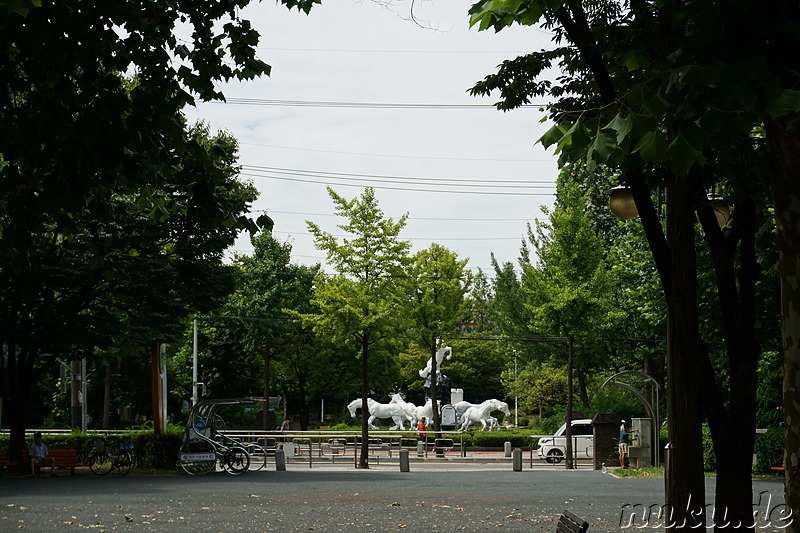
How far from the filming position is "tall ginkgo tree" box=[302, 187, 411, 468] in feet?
109

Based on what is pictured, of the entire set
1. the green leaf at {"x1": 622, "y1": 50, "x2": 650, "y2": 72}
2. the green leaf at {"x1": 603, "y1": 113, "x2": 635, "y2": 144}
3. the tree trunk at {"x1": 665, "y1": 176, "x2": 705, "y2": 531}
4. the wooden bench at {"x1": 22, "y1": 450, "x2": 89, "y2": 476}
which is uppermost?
the green leaf at {"x1": 622, "y1": 50, "x2": 650, "y2": 72}

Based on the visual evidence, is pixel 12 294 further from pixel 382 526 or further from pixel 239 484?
pixel 382 526

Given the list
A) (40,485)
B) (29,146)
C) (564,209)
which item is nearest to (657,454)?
(564,209)

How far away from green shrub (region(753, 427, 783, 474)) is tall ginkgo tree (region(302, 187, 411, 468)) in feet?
40.7

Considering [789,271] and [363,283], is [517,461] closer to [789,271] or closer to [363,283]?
[363,283]

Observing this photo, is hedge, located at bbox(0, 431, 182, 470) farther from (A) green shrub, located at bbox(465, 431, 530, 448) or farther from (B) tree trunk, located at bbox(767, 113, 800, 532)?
(B) tree trunk, located at bbox(767, 113, 800, 532)

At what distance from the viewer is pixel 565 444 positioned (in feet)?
134

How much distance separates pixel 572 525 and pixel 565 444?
34733mm

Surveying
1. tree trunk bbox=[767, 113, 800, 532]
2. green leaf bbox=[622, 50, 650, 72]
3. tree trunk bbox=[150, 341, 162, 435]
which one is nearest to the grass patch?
tree trunk bbox=[150, 341, 162, 435]

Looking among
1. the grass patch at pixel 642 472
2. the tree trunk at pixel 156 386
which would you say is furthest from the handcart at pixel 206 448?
the grass patch at pixel 642 472

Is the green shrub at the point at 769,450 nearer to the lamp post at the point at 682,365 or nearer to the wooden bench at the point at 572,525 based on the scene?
the lamp post at the point at 682,365

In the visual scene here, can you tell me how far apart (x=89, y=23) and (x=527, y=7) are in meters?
4.05

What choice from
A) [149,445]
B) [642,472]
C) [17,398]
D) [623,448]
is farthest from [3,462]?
[623,448]

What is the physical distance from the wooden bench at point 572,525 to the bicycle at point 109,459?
24.2 metres
